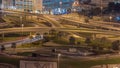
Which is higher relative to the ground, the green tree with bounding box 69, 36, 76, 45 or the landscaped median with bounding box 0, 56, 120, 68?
the green tree with bounding box 69, 36, 76, 45

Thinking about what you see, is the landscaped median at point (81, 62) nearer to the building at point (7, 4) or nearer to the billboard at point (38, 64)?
the billboard at point (38, 64)

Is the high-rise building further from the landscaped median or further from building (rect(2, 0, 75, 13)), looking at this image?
the landscaped median

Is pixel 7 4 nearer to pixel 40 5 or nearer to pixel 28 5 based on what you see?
pixel 28 5


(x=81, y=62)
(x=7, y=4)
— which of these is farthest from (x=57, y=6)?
(x=81, y=62)

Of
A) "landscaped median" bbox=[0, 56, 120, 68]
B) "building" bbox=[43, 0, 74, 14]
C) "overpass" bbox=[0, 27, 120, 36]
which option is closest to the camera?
"landscaped median" bbox=[0, 56, 120, 68]

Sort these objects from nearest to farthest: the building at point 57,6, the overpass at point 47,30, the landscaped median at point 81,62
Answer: the landscaped median at point 81,62 → the overpass at point 47,30 → the building at point 57,6

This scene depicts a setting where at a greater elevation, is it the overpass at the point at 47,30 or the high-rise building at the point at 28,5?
the high-rise building at the point at 28,5

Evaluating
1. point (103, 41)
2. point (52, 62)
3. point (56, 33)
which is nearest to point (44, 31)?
point (56, 33)

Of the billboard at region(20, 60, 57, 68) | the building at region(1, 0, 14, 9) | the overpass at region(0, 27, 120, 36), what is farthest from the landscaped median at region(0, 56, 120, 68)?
the building at region(1, 0, 14, 9)

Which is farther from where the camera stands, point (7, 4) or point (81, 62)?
point (7, 4)

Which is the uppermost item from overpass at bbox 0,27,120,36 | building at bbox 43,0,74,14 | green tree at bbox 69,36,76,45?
building at bbox 43,0,74,14

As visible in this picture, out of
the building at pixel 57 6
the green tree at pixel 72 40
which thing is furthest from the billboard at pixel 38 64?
the building at pixel 57 6
